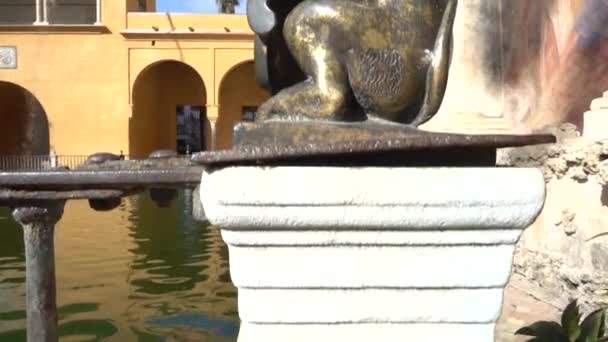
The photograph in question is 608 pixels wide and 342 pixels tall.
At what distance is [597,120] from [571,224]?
72cm

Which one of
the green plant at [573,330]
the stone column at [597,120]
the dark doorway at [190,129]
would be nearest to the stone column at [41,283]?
the green plant at [573,330]

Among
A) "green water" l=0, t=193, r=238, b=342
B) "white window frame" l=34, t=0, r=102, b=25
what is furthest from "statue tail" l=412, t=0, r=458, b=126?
"white window frame" l=34, t=0, r=102, b=25

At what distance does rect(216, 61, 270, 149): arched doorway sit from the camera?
26.0m

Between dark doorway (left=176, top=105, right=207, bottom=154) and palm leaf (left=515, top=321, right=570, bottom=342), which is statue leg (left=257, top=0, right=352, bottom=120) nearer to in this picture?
palm leaf (left=515, top=321, right=570, bottom=342)

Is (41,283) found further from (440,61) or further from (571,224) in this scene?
(571,224)

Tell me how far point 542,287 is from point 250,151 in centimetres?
398

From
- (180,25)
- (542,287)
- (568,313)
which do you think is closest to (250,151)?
(568,313)

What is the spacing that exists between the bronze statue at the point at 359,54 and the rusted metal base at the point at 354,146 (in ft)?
0.21

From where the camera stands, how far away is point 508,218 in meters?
1.25

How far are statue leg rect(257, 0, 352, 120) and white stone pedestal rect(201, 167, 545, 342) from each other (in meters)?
0.23

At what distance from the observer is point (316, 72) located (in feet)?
4.61

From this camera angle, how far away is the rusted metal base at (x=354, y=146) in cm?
119

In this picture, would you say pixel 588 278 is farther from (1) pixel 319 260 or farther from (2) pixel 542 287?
(1) pixel 319 260

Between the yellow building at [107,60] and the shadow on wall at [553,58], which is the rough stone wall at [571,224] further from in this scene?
the yellow building at [107,60]
